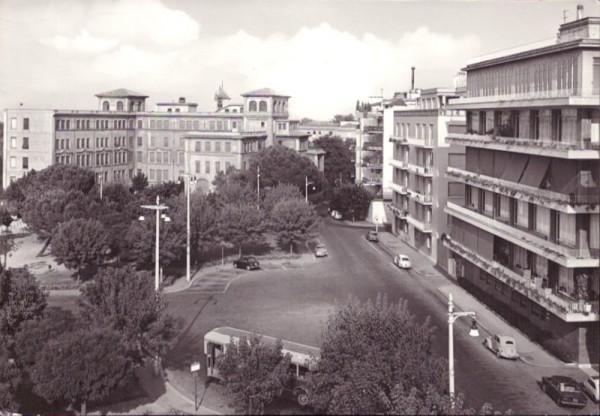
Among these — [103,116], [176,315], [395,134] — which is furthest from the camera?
[103,116]

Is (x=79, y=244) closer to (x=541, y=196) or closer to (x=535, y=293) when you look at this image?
(x=535, y=293)

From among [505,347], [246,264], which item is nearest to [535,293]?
[505,347]

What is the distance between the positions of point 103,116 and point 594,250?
2180 inches

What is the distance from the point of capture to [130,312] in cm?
1773

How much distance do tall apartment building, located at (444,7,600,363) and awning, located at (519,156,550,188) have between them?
0.11 ft

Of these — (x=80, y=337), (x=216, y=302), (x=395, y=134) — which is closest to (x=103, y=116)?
(x=395, y=134)

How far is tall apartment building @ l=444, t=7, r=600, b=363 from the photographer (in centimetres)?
1822

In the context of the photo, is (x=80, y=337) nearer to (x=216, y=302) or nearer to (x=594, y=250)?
(x=216, y=302)

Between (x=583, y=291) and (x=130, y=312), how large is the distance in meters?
11.6

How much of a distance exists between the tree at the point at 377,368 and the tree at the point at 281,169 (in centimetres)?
3845

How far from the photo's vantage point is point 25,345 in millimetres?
16656

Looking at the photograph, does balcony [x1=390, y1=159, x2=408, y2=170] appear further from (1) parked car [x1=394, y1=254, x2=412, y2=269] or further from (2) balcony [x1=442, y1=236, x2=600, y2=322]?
(2) balcony [x1=442, y1=236, x2=600, y2=322]

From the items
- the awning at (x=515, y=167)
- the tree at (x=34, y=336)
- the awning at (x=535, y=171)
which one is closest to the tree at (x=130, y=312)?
the tree at (x=34, y=336)

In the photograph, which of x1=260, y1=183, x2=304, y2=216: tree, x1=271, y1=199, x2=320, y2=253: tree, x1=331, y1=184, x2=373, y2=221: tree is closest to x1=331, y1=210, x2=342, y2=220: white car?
x1=331, y1=184, x2=373, y2=221: tree
